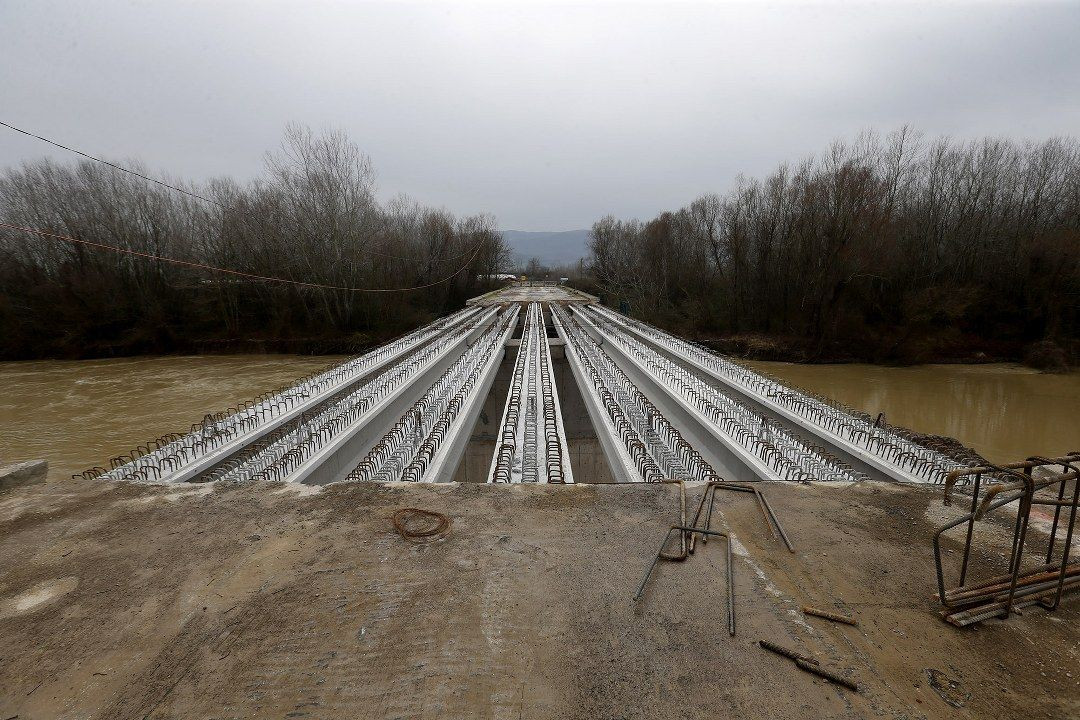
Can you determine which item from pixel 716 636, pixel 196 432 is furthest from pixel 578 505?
pixel 196 432

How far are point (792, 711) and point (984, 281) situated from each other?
30.4m

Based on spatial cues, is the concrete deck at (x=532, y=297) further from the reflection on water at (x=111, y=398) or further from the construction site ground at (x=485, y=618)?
the construction site ground at (x=485, y=618)

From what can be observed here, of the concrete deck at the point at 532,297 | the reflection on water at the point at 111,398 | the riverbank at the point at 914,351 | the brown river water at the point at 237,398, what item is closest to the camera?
the reflection on water at the point at 111,398

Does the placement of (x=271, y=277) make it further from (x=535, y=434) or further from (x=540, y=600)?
(x=540, y=600)

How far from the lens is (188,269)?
2377 cm

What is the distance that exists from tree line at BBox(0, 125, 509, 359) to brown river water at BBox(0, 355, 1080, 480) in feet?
5.54

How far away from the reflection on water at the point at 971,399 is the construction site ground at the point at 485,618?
12.2m

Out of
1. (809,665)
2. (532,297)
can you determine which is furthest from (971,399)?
(532,297)

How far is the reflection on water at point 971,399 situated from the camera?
1207 centimetres

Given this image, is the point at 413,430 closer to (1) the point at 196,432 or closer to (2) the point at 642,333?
(1) the point at 196,432

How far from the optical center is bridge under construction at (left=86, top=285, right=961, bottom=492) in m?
4.88

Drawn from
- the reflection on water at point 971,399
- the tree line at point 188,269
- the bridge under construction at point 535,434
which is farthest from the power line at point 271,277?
the reflection on water at point 971,399

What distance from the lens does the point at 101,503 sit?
9.33ft

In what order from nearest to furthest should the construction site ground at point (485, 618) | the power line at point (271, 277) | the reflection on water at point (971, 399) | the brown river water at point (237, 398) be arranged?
the construction site ground at point (485, 618) < the brown river water at point (237, 398) < the reflection on water at point (971, 399) < the power line at point (271, 277)
